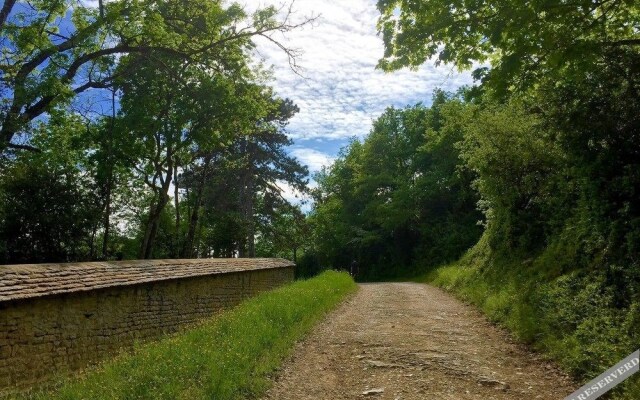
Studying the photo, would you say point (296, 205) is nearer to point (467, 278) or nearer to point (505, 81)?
point (467, 278)

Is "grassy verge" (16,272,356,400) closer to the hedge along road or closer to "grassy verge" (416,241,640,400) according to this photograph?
the hedge along road

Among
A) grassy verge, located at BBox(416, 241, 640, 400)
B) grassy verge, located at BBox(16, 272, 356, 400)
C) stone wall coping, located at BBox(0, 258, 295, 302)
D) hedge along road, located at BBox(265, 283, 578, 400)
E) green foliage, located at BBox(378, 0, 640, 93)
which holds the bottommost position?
hedge along road, located at BBox(265, 283, 578, 400)

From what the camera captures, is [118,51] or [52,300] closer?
[52,300]

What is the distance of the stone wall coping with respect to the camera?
8141 millimetres

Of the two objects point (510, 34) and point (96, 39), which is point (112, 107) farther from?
point (510, 34)

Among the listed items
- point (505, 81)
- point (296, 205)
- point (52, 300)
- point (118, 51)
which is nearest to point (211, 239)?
point (296, 205)

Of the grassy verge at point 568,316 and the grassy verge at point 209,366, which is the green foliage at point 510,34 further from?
the grassy verge at point 209,366

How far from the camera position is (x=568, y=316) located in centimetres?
718

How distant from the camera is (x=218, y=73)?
18.9 meters

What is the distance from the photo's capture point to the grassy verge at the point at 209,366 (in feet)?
18.1

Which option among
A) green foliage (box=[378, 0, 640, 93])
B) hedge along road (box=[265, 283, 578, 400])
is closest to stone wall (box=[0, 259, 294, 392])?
hedge along road (box=[265, 283, 578, 400])

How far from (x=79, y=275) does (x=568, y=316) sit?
9.83 metres

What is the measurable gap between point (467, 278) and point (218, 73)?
13342 millimetres

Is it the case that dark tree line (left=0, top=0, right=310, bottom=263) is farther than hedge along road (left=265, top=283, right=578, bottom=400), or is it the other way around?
dark tree line (left=0, top=0, right=310, bottom=263)
